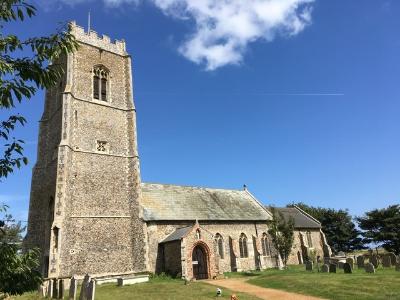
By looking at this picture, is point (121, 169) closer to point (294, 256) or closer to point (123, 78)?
point (123, 78)

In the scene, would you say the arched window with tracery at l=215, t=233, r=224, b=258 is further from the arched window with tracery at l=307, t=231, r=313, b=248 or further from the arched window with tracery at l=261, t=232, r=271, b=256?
the arched window with tracery at l=307, t=231, r=313, b=248

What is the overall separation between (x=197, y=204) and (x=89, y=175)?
10.9m

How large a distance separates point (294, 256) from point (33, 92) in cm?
3636

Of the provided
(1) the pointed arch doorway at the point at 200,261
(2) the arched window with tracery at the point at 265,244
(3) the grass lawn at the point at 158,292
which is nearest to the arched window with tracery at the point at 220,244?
(1) the pointed arch doorway at the point at 200,261

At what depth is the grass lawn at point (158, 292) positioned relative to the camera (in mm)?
17016

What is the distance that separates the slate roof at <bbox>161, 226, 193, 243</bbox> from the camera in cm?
2592

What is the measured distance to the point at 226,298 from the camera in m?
17.0

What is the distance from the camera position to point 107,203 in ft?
85.0

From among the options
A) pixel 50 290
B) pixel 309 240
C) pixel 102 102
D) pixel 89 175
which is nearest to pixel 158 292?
pixel 50 290

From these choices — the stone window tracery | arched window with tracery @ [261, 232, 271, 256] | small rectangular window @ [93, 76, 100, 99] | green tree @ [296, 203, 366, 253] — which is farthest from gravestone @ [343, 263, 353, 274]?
green tree @ [296, 203, 366, 253]

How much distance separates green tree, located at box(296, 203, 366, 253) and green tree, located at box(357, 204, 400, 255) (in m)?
6.89

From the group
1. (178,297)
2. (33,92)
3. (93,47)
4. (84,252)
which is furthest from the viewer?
(93,47)

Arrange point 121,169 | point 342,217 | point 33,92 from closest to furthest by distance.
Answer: point 33,92
point 121,169
point 342,217

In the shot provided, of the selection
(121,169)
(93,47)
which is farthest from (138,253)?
(93,47)
